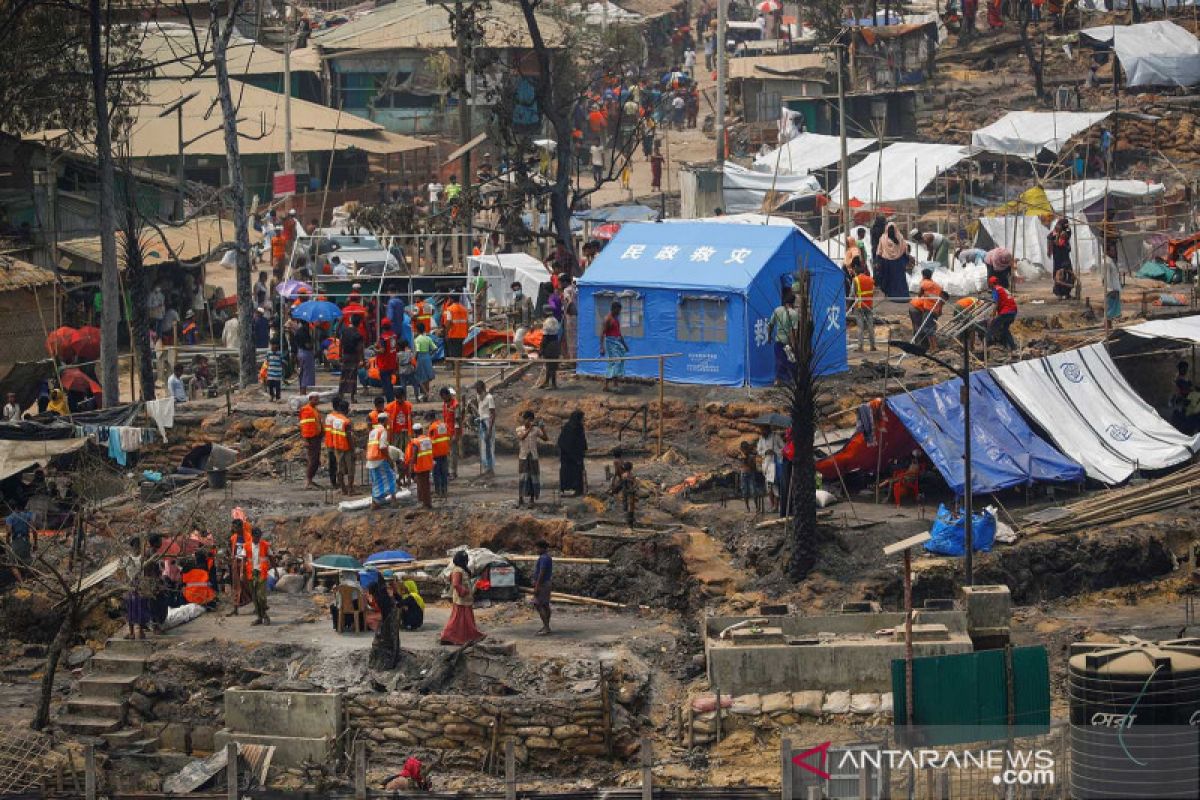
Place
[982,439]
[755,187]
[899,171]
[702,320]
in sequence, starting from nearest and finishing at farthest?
1. [982,439]
2. [702,320]
3. [899,171]
4. [755,187]

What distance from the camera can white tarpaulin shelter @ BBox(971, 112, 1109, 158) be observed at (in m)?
47.3

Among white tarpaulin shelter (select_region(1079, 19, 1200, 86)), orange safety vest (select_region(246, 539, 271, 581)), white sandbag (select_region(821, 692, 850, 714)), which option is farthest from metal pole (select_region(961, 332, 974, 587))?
white tarpaulin shelter (select_region(1079, 19, 1200, 86))

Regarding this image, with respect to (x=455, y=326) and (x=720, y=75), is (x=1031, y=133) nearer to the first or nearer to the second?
(x=720, y=75)

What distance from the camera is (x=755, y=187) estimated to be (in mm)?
46719

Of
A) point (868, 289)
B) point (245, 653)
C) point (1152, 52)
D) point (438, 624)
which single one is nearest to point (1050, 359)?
point (868, 289)

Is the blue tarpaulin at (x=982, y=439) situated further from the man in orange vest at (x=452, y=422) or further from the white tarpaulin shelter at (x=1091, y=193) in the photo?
the white tarpaulin shelter at (x=1091, y=193)

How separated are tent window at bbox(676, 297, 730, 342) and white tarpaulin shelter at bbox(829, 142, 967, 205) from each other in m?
12.0

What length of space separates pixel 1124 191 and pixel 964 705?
915 inches

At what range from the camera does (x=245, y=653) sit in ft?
84.6

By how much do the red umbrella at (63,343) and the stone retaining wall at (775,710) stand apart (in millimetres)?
16165

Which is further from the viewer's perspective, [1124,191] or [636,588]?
[1124,191]

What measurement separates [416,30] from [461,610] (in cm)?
3515

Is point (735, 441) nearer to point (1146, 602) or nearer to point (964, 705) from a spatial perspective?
point (1146, 602)

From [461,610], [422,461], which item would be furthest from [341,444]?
[461,610]
